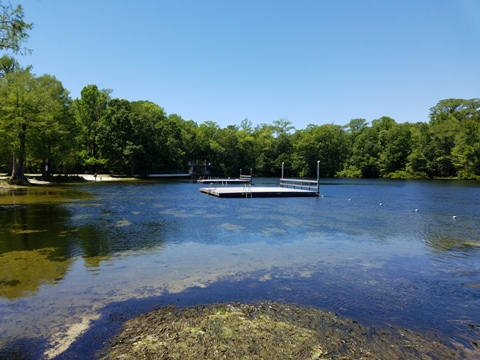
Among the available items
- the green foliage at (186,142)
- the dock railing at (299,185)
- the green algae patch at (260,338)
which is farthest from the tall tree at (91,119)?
the green algae patch at (260,338)

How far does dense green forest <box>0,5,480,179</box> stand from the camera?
125 ft

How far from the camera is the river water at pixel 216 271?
6.25 m

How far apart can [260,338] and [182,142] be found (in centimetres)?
7537

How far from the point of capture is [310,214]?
2188cm

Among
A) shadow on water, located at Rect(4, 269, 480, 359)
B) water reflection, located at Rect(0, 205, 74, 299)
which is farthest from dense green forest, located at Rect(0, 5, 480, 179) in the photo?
shadow on water, located at Rect(4, 269, 480, 359)

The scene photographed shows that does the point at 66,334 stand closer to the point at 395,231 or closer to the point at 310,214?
the point at 395,231

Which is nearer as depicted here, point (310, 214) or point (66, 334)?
point (66, 334)

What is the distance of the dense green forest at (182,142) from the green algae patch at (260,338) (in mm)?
36459

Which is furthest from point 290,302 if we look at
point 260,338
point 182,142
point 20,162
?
point 182,142

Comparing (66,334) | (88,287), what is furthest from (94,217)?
(66,334)

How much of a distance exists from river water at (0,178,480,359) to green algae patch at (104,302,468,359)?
46 centimetres

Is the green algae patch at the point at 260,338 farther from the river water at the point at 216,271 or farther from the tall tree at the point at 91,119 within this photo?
the tall tree at the point at 91,119

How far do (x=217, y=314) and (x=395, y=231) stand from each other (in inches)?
502

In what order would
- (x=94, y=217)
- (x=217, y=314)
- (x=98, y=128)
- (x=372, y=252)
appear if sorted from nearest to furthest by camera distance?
(x=217, y=314) < (x=372, y=252) < (x=94, y=217) < (x=98, y=128)
